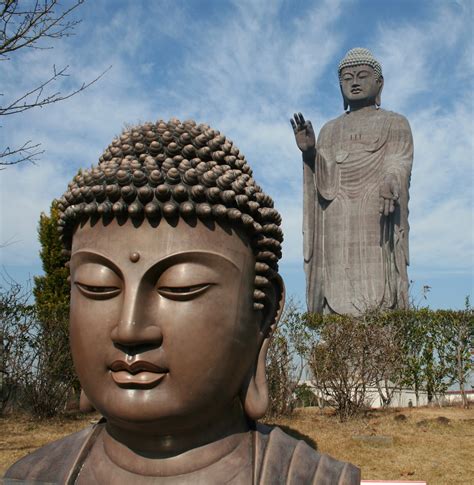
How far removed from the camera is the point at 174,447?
7.45ft

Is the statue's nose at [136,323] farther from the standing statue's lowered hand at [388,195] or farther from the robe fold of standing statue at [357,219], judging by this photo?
the robe fold of standing statue at [357,219]

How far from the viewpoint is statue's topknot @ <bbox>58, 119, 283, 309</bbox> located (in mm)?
2248

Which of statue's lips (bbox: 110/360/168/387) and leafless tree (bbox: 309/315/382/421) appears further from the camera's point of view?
leafless tree (bbox: 309/315/382/421)

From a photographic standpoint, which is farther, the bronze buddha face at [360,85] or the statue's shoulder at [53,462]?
the bronze buddha face at [360,85]

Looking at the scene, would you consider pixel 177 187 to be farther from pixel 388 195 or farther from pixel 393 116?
pixel 393 116

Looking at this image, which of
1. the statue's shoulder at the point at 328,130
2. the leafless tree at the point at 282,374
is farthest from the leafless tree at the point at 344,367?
the statue's shoulder at the point at 328,130

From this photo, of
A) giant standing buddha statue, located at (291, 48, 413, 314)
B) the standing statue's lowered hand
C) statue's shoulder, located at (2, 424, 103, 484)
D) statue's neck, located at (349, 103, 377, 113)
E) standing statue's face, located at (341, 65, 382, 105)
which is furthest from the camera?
statue's neck, located at (349, 103, 377, 113)

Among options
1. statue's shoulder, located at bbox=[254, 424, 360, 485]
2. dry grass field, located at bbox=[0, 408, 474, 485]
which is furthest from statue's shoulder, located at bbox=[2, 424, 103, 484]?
dry grass field, located at bbox=[0, 408, 474, 485]

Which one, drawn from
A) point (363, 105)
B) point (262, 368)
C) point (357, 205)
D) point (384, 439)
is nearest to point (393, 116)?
point (363, 105)

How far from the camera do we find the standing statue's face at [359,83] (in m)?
17.6

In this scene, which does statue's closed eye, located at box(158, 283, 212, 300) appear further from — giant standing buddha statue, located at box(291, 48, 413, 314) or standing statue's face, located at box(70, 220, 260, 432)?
giant standing buddha statue, located at box(291, 48, 413, 314)

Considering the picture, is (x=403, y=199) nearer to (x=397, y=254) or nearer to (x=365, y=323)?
(x=397, y=254)

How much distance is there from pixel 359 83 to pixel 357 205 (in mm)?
3777

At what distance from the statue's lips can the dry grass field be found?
5.79 meters
